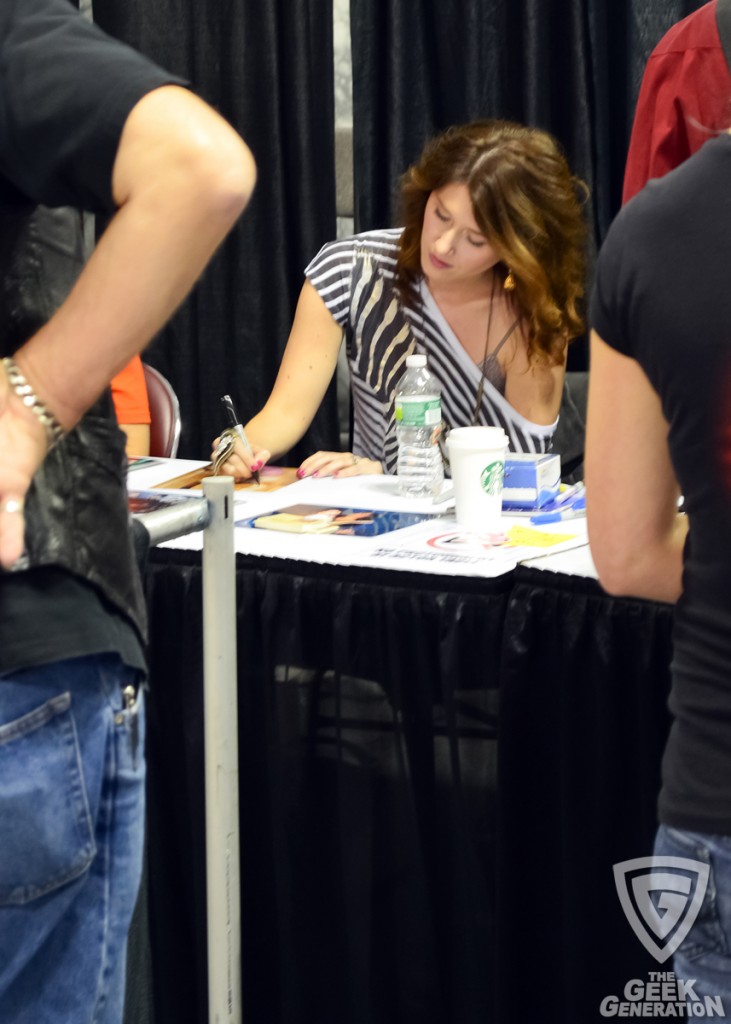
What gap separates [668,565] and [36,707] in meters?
0.49

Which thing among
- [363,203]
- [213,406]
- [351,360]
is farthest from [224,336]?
[351,360]

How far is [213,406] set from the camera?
3801 millimetres

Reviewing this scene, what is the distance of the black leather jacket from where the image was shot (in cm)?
81

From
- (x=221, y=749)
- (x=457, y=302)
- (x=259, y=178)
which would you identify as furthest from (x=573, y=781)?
(x=259, y=178)

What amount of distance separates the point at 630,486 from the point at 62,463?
0.40 meters

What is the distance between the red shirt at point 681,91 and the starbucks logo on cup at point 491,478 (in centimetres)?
84

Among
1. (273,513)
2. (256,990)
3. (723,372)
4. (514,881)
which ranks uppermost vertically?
(723,372)

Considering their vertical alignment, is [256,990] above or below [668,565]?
below

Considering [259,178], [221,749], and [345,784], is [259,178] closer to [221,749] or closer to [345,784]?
[345,784]

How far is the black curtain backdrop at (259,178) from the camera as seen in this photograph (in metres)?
3.58

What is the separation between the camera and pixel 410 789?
5.34 ft

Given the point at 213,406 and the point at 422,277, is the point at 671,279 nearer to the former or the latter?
the point at 422,277

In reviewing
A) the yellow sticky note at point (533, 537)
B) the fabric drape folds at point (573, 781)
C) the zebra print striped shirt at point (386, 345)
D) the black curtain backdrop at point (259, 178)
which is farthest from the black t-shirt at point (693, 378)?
the black curtain backdrop at point (259, 178)

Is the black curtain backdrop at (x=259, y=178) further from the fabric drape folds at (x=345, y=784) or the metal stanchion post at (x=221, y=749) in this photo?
the metal stanchion post at (x=221, y=749)
